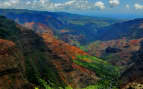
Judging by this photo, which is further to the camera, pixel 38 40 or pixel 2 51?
pixel 38 40

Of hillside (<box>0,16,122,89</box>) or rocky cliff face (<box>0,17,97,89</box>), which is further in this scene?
rocky cliff face (<box>0,17,97,89</box>)

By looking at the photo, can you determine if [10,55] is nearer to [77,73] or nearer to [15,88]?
[15,88]

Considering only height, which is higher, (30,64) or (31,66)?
(30,64)

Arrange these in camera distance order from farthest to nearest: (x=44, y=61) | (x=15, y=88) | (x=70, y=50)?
1. (x=70, y=50)
2. (x=44, y=61)
3. (x=15, y=88)

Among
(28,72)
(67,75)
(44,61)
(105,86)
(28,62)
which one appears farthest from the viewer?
(67,75)

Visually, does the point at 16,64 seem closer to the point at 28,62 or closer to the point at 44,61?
the point at 28,62

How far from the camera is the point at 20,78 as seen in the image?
6562cm

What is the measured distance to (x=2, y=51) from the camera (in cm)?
6838

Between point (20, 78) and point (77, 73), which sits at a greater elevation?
point (20, 78)

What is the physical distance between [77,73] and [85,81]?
26.4ft

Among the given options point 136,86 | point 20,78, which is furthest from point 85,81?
point 136,86

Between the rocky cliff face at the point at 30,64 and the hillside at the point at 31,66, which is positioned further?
the rocky cliff face at the point at 30,64

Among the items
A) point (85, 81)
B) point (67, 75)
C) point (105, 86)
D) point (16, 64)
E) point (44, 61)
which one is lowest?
point (85, 81)

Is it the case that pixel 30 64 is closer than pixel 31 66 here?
No
